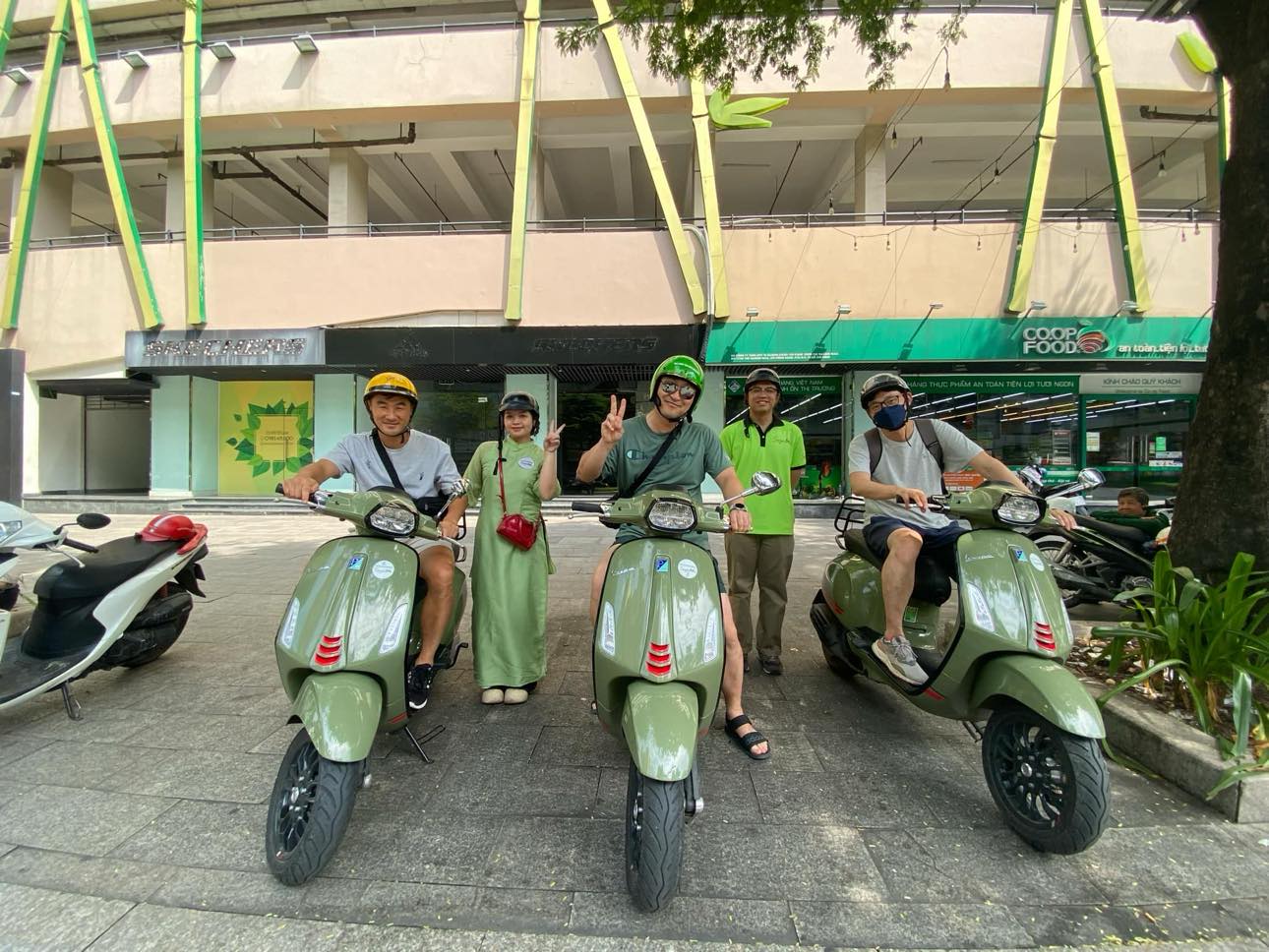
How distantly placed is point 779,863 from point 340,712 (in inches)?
60.6

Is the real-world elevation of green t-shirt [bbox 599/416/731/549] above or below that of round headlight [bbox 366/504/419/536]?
above

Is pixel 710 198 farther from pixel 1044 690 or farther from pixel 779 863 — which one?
pixel 779 863

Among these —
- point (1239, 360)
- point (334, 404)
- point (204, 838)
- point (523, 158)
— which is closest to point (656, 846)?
point (204, 838)

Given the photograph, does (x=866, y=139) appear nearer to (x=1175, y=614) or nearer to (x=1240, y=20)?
(x=1240, y=20)

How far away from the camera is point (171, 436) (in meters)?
13.9

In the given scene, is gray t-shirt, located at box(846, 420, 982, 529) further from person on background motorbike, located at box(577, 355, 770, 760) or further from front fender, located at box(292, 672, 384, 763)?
front fender, located at box(292, 672, 384, 763)

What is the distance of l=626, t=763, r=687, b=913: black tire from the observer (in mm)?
1708

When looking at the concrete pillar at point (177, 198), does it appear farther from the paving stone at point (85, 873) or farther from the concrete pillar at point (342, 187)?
the paving stone at point (85, 873)

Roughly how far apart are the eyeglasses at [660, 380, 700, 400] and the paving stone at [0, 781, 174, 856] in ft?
8.53

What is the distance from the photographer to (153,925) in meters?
1.72

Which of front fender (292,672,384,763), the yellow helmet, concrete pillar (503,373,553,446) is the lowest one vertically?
front fender (292,672,384,763)

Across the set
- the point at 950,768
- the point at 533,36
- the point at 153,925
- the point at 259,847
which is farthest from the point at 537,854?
the point at 533,36

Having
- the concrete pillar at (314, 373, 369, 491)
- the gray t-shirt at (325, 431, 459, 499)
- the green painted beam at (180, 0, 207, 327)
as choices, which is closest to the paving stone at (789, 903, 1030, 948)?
the gray t-shirt at (325, 431, 459, 499)

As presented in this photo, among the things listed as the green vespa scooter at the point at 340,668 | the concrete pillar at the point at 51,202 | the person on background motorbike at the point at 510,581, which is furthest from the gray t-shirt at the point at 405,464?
the concrete pillar at the point at 51,202
